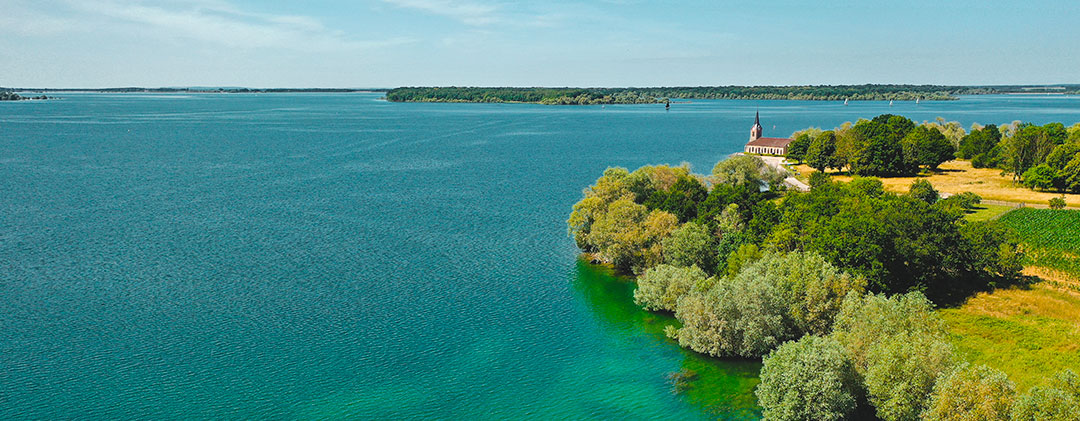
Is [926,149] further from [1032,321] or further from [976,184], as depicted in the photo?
[1032,321]

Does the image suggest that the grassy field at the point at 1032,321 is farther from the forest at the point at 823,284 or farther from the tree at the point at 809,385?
the tree at the point at 809,385

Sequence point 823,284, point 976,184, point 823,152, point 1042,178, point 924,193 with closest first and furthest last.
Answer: point 823,284 < point 924,193 < point 1042,178 < point 976,184 < point 823,152

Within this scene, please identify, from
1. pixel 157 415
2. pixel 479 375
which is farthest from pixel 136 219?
pixel 479 375

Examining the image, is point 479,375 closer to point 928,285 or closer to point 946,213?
point 928,285

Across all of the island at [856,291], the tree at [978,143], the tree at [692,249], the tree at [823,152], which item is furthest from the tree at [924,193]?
the tree at [978,143]

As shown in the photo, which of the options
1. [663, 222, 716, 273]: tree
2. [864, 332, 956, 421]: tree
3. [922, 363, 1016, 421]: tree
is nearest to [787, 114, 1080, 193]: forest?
[663, 222, 716, 273]: tree

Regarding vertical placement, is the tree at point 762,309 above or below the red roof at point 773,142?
above

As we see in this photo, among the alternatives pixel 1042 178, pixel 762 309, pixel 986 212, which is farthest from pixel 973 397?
pixel 1042 178
